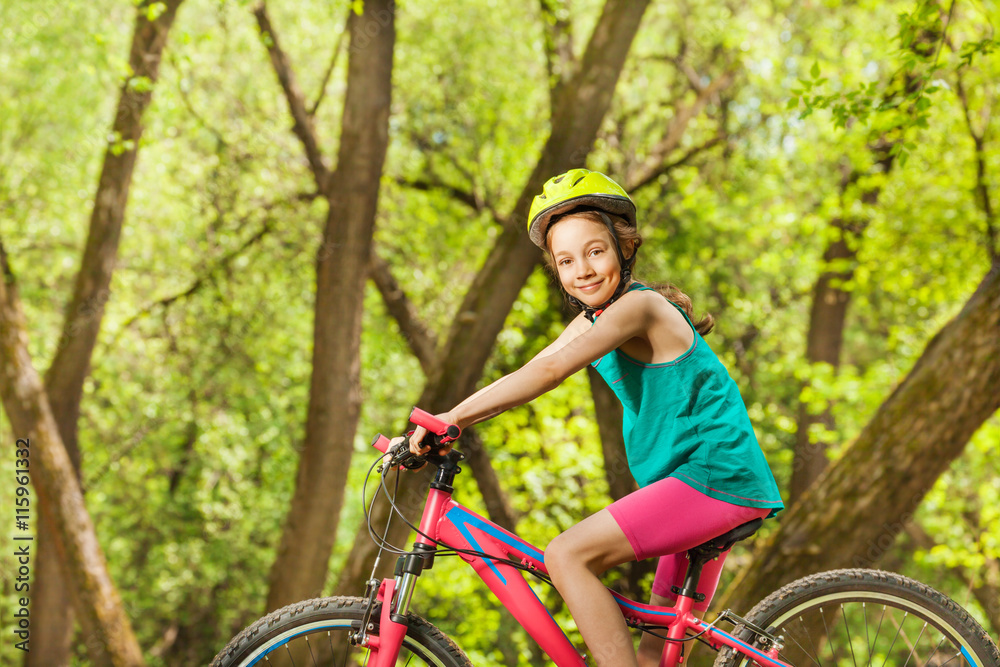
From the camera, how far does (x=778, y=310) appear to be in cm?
1019

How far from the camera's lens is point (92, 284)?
607 cm

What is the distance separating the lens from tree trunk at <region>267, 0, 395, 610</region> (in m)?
→ 5.33

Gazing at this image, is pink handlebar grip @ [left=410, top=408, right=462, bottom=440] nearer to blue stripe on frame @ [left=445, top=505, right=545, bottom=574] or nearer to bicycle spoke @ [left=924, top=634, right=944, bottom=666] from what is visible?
blue stripe on frame @ [left=445, top=505, right=545, bottom=574]

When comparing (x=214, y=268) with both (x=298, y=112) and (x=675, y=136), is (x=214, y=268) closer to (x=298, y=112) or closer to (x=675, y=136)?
(x=298, y=112)

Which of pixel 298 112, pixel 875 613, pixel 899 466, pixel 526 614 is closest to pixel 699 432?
pixel 526 614

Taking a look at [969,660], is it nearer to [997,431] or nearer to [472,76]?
[997,431]

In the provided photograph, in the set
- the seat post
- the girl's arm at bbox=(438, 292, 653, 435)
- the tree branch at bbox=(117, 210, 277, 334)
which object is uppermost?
the tree branch at bbox=(117, 210, 277, 334)

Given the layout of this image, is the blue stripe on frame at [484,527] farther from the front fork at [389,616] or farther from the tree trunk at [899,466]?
the tree trunk at [899,466]

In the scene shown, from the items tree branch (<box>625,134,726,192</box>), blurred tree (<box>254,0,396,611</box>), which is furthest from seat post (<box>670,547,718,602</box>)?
tree branch (<box>625,134,726,192</box>)

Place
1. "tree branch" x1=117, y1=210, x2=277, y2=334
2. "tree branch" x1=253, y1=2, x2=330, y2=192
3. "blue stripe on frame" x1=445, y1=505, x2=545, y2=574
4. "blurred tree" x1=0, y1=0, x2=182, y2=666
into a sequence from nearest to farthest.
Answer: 1. "blue stripe on frame" x1=445, y1=505, x2=545, y2=574
2. "blurred tree" x1=0, y1=0, x2=182, y2=666
3. "tree branch" x1=253, y1=2, x2=330, y2=192
4. "tree branch" x1=117, y1=210, x2=277, y2=334

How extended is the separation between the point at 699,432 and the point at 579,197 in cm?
70

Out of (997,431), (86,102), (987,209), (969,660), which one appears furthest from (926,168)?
(86,102)

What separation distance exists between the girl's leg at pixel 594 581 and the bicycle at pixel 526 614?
108 mm

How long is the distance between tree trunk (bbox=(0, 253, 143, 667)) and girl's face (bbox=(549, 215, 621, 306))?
4.62 metres
